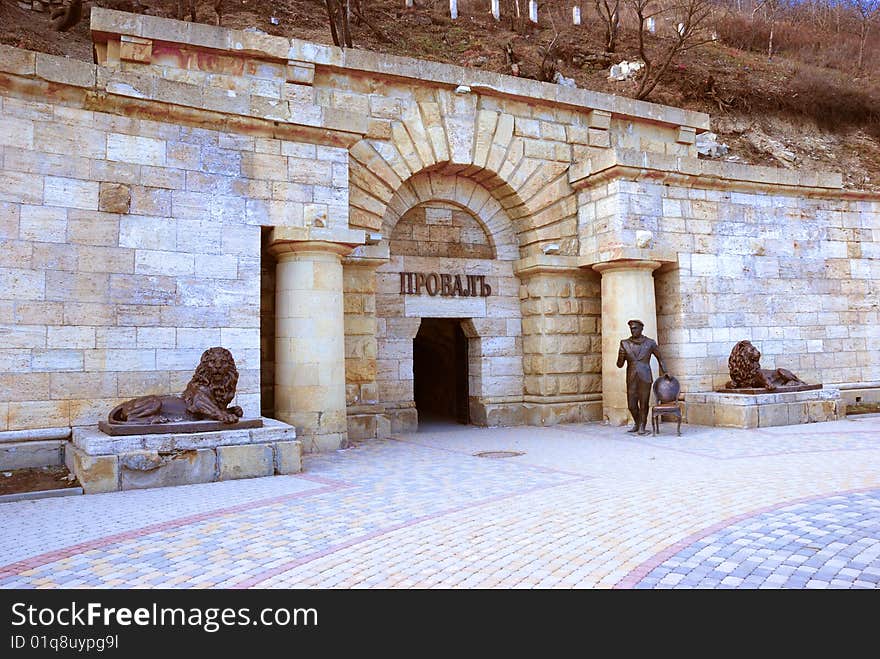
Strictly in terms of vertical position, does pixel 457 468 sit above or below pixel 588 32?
below

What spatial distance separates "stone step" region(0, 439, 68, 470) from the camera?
25.2 ft

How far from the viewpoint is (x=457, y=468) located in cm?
827

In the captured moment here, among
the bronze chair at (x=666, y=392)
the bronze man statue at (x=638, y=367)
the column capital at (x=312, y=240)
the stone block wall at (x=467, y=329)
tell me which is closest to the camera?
the column capital at (x=312, y=240)

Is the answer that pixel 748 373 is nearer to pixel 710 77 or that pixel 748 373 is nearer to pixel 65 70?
pixel 65 70

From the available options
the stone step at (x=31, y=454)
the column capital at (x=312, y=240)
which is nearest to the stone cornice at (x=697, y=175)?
the column capital at (x=312, y=240)

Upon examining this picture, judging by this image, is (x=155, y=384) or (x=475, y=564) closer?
(x=475, y=564)

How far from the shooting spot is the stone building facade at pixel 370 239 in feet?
27.3

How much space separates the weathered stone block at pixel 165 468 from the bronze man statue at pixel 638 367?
6.83 meters

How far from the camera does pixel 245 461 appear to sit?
7684mm

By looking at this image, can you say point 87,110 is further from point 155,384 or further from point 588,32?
point 588,32

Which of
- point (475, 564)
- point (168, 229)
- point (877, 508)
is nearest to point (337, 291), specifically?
point (168, 229)

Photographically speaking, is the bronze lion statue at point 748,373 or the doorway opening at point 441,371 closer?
the bronze lion statue at point 748,373

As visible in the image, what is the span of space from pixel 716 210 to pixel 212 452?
10.8 meters

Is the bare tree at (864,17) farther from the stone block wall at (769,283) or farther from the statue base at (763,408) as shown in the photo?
the statue base at (763,408)
